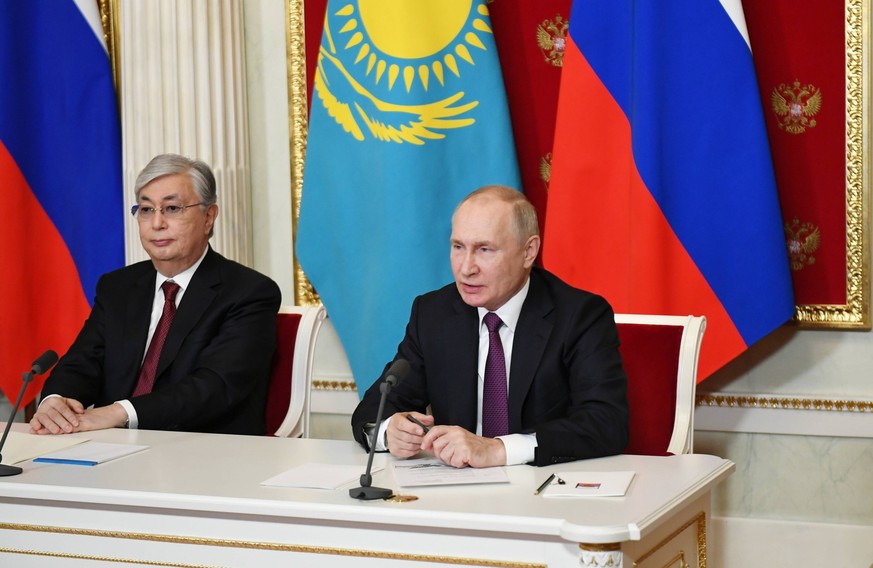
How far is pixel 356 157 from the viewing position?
167 inches

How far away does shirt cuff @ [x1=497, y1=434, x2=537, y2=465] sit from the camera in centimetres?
243

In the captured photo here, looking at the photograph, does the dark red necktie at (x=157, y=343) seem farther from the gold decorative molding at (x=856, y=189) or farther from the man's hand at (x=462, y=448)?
the gold decorative molding at (x=856, y=189)

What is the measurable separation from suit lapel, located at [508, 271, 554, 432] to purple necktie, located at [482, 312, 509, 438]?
0.03m

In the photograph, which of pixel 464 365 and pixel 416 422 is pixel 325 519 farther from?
pixel 464 365

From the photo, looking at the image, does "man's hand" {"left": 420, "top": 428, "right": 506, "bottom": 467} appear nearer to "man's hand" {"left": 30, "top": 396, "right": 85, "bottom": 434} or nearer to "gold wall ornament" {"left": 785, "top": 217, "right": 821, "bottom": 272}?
"man's hand" {"left": 30, "top": 396, "right": 85, "bottom": 434}

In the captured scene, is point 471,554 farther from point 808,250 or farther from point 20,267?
point 20,267

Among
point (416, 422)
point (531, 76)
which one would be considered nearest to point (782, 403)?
point (531, 76)

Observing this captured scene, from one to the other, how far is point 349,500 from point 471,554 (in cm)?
27

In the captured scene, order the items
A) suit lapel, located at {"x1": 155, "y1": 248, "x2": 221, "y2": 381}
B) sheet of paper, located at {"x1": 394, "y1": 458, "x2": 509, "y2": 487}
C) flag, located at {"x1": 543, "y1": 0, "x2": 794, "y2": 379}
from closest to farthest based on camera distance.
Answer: sheet of paper, located at {"x1": 394, "y1": 458, "x2": 509, "y2": 487} → suit lapel, located at {"x1": 155, "y1": 248, "x2": 221, "y2": 381} → flag, located at {"x1": 543, "y1": 0, "x2": 794, "y2": 379}

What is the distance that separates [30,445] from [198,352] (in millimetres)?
682

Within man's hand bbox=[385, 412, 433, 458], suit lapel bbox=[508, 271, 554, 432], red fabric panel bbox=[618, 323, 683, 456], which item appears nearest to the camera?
man's hand bbox=[385, 412, 433, 458]

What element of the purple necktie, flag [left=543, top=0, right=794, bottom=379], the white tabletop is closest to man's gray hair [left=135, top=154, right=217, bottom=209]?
the white tabletop

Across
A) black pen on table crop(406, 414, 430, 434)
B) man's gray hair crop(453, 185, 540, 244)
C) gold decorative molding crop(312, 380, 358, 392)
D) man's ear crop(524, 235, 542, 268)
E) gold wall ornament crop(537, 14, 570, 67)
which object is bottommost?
gold decorative molding crop(312, 380, 358, 392)

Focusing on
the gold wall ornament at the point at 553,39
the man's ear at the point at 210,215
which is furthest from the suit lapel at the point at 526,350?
the gold wall ornament at the point at 553,39
